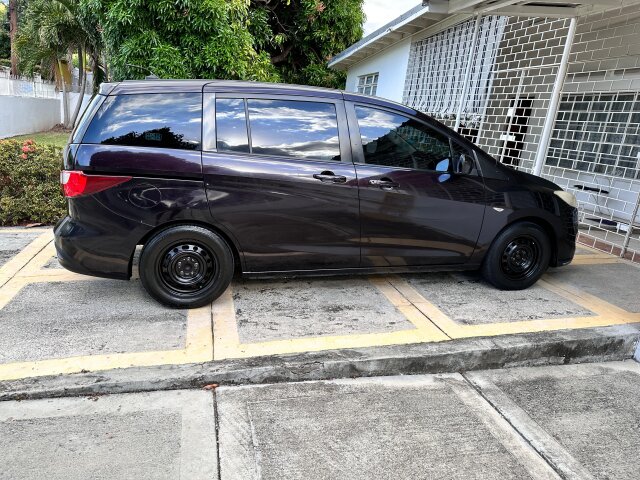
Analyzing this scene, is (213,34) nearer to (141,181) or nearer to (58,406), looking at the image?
(141,181)

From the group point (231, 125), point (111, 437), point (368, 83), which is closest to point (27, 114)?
point (368, 83)

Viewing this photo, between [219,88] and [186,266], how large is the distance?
1414mm

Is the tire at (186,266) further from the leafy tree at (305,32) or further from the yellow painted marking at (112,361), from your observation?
the leafy tree at (305,32)

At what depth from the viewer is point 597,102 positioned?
273 inches

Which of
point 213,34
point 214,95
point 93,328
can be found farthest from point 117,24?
point 93,328

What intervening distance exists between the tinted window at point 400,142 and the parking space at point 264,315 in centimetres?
120

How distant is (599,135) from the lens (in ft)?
22.6

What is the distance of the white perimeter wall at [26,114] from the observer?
1657 centimetres

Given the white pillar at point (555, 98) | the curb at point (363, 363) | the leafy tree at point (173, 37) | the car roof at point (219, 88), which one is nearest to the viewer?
the curb at point (363, 363)

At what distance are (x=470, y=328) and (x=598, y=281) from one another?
212cm

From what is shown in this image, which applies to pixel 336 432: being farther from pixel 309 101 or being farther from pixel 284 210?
pixel 309 101

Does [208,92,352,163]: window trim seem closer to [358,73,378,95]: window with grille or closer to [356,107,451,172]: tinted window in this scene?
[356,107,451,172]: tinted window

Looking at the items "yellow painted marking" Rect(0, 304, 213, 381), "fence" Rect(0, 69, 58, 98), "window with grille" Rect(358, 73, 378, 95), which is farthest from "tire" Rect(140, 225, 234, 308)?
"fence" Rect(0, 69, 58, 98)

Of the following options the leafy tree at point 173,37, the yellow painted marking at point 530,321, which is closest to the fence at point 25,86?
the leafy tree at point 173,37
